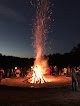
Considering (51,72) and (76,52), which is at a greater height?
(76,52)

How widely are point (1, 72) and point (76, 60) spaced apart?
30672 millimetres

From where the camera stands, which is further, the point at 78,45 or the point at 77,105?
the point at 78,45

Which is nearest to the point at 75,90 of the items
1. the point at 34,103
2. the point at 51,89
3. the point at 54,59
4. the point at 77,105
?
the point at 51,89

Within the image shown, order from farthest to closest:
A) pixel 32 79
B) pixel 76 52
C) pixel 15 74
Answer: pixel 76 52 → pixel 15 74 → pixel 32 79

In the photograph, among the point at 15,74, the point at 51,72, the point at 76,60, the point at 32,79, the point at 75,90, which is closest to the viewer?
the point at 75,90

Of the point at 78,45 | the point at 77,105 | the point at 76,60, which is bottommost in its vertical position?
the point at 77,105

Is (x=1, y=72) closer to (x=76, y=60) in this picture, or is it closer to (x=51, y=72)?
(x=51, y=72)

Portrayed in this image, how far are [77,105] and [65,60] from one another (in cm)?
3928

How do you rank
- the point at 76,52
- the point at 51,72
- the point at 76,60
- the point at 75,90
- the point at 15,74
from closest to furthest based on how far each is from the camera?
the point at 75,90 < the point at 15,74 < the point at 51,72 < the point at 76,60 < the point at 76,52

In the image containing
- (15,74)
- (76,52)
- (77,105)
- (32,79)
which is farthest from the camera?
(76,52)

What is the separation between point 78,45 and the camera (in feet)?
151

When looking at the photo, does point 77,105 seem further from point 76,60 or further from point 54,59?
point 54,59

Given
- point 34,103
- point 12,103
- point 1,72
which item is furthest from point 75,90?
point 1,72

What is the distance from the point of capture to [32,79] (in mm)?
14195
